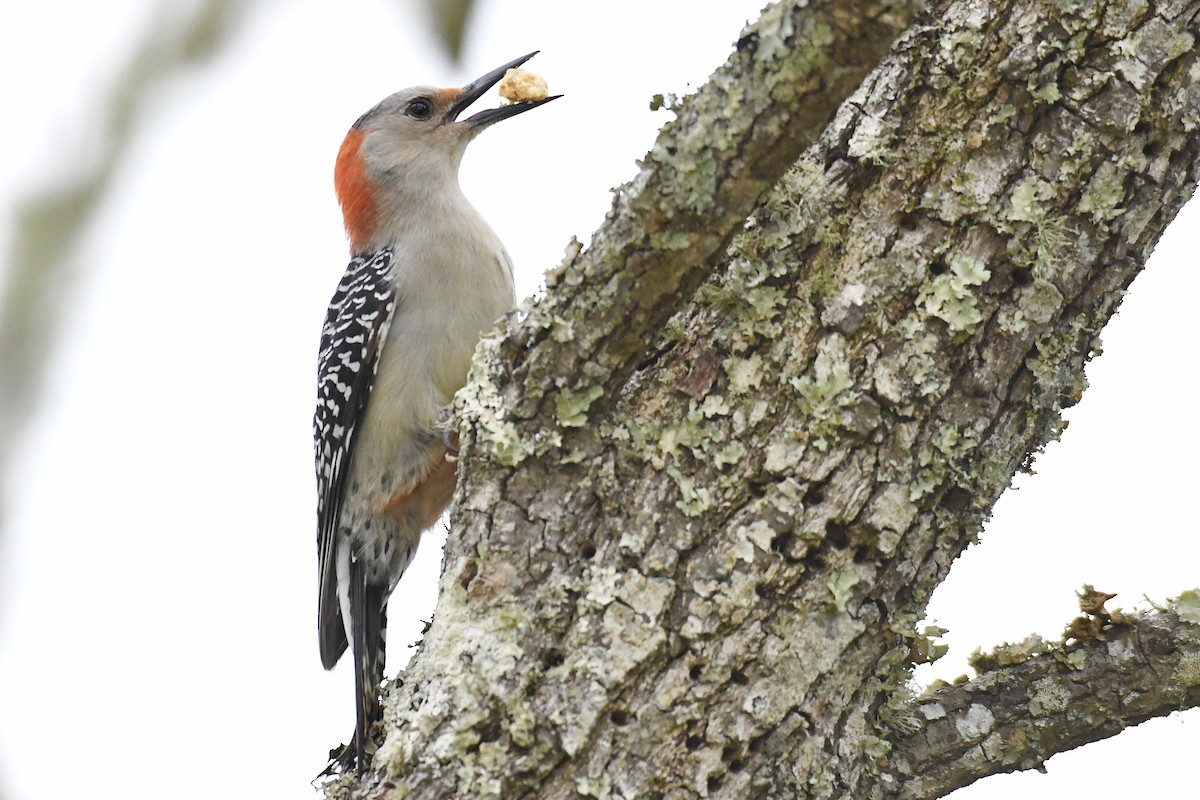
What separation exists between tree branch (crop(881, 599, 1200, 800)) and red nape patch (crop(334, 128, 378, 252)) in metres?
3.93

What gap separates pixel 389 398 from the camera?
206 inches

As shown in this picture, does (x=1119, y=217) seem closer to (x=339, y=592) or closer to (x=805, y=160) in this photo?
(x=805, y=160)

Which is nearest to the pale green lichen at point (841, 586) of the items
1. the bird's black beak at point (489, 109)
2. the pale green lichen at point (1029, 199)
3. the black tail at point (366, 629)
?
the pale green lichen at point (1029, 199)

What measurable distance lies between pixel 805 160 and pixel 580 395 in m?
0.75

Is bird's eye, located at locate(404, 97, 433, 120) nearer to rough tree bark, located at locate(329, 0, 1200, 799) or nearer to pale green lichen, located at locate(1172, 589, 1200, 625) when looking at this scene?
rough tree bark, located at locate(329, 0, 1200, 799)

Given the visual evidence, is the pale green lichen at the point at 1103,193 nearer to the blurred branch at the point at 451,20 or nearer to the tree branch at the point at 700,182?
the tree branch at the point at 700,182

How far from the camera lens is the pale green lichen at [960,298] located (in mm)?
2580

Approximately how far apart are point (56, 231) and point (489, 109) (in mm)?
3065

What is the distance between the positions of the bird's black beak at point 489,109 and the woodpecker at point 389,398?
0.59m

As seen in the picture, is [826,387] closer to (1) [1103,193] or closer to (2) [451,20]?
(1) [1103,193]

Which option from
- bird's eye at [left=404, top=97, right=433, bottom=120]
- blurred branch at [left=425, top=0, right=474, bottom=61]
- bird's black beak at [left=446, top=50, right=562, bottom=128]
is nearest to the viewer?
blurred branch at [left=425, top=0, right=474, bottom=61]

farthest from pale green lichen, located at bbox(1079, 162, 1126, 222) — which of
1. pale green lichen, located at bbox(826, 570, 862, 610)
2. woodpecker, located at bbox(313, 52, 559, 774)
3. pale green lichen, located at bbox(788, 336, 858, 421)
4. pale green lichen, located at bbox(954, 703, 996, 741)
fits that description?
woodpecker, located at bbox(313, 52, 559, 774)

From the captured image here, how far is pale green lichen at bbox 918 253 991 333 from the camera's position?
2.58m

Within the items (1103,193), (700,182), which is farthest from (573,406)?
(1103,193)
